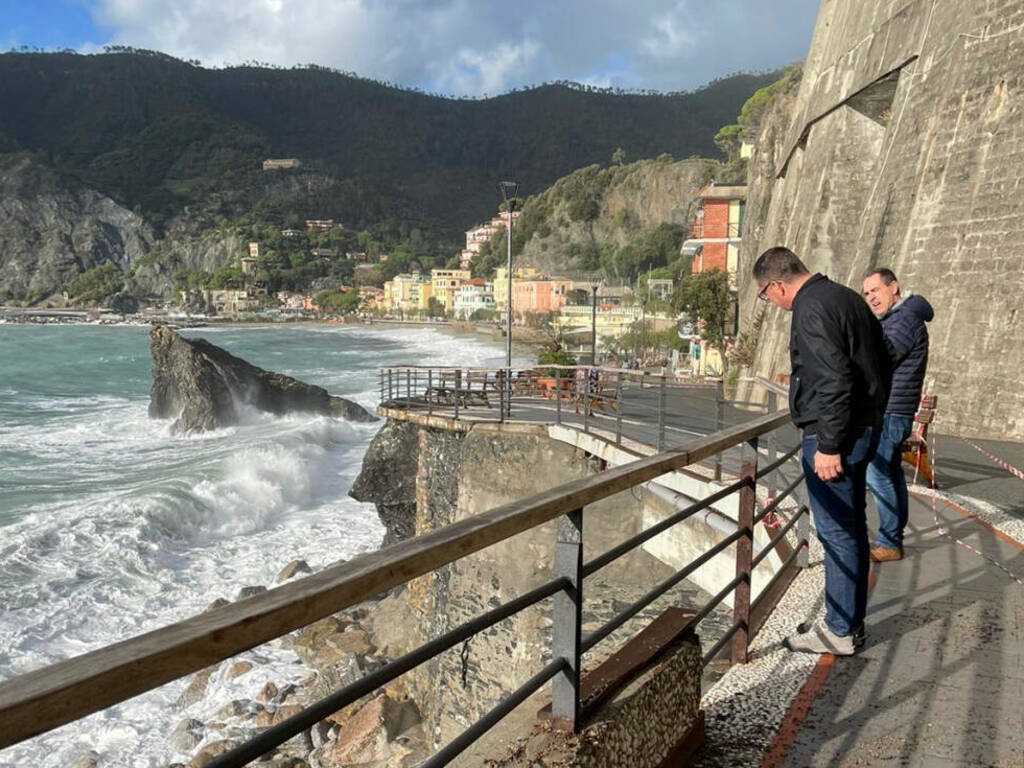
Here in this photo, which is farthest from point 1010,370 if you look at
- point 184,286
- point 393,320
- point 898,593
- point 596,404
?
point 184,286

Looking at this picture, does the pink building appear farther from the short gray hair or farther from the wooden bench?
the short gray hair

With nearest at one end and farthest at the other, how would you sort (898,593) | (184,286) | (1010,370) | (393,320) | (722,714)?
(722,714)
(898,593)
(1010,370)
(393,320)
(184,286)

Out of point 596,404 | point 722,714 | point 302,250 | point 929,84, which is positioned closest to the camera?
point 722,714

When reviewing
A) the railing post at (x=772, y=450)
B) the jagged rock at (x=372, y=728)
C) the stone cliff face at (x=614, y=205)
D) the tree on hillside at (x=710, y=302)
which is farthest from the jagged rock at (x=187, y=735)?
the stone cliff face at (x=614, y=205)

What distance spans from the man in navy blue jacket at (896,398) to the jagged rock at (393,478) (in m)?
13.0

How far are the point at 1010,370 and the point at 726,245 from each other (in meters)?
37.1

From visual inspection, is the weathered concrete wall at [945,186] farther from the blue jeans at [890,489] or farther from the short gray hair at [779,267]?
the short gray hair at [779,267]

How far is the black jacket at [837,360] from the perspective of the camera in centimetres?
293

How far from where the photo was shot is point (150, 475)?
2470 centimetres

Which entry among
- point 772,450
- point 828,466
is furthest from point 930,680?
point 772,450

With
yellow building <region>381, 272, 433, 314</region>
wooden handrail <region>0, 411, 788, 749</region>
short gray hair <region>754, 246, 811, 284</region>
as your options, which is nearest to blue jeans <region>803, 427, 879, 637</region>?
short gray hair <region>754, 246, 811, 284</region>

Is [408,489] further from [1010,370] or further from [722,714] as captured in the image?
[722,714]

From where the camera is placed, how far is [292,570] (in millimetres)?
16422

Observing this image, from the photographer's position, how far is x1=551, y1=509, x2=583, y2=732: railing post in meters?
1.94
